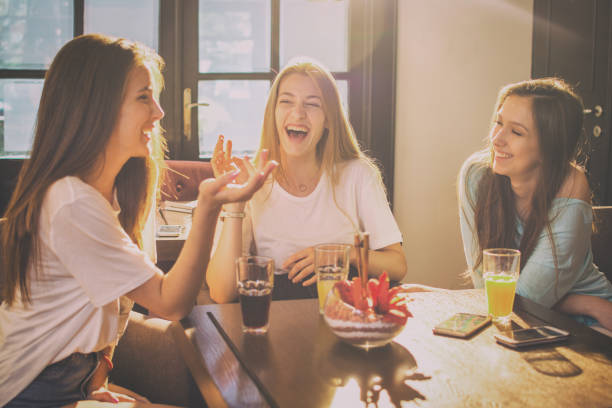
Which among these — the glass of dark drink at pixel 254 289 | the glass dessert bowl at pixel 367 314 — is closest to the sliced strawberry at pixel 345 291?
the glass dessert bowl at pixel 367 314

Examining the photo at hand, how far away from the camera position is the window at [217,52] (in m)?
3.51

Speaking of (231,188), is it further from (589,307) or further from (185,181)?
(185,181)

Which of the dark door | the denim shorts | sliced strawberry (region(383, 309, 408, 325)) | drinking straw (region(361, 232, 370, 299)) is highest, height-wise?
the dark door

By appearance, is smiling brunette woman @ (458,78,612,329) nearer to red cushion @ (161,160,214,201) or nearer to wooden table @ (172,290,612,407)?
wooden table @ (172,290,612,407)

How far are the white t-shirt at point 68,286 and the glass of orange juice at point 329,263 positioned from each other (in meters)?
0.36

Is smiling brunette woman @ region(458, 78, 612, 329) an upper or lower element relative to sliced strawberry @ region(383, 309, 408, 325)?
upper

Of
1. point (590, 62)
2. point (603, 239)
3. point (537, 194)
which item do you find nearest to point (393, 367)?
point (537, 194)

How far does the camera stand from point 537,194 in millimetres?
1633

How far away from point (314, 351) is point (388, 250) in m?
0.81

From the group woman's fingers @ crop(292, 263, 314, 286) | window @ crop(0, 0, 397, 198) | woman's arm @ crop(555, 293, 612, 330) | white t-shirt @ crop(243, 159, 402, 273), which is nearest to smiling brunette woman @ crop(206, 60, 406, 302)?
white t-shirt @ crop(243, 159, 402, 273)

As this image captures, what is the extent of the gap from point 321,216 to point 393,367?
2.97 feet

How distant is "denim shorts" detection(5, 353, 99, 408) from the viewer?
103 cm

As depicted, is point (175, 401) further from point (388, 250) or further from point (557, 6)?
point (557, 6)

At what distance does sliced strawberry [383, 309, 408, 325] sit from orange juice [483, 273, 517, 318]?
0.30m
